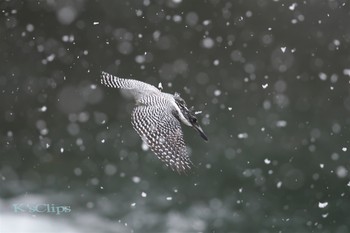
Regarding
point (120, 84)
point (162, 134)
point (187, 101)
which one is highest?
point (187, 101)

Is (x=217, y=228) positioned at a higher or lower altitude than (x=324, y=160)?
lower

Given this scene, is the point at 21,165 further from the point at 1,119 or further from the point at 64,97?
the point at 64,97

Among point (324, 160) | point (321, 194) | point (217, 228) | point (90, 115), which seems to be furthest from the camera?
point (90, 115)

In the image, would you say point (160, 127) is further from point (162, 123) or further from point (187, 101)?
point (187, 101)

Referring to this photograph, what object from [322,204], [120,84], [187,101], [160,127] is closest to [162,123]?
[160,127]

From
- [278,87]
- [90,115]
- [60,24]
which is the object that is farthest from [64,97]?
[278,87]

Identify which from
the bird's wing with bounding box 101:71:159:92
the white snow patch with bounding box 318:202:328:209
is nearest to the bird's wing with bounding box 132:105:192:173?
the bird's wing with bounding box 101:71:159:92

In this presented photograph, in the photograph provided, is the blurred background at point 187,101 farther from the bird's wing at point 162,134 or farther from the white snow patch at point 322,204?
the bird's wing at point 162,134
